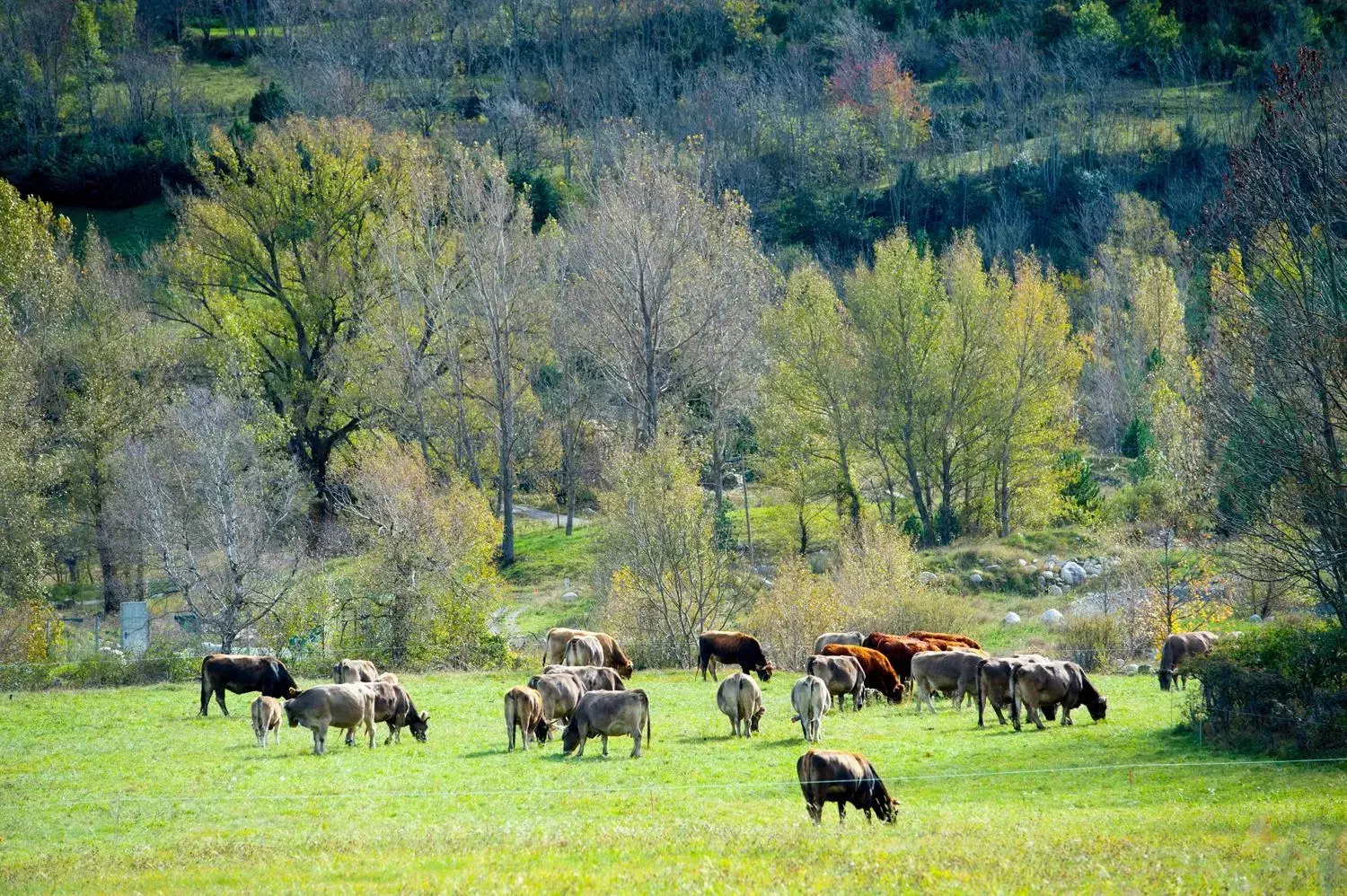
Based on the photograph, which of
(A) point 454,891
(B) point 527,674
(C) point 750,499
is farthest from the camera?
(C) point 750,499

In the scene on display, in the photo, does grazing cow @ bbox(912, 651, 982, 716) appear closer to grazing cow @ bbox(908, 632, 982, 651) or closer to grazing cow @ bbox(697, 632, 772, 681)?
grazing cow @ bbox(908, 632, 982, 651)

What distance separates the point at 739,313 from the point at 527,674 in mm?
27747

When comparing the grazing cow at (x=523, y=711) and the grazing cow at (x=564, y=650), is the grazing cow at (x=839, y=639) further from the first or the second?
the grazing cow at (x=523, y=711)

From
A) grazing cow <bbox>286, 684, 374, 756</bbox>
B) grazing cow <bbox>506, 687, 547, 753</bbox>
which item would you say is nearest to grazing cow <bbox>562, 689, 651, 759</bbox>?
grazing cow <bbox>506, 687, 547, 753</bbox>

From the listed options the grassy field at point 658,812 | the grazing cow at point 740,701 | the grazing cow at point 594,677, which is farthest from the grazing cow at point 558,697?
the grazing cow at point 740,701

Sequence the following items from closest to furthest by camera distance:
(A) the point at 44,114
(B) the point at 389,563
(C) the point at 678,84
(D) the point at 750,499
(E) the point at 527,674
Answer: (E) the point at 527,674
(B) the point at 389,563
(D) the point at 750,499
(A) the point at 44,114
(C) the point at 678,84

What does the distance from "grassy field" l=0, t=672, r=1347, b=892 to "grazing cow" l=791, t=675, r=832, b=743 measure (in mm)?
364

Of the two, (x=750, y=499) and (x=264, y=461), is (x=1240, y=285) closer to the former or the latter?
(x=264, y=461)

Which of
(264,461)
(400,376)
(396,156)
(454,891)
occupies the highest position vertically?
(396,156)

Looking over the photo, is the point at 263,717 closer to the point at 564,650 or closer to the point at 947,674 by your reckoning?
the point at 564,650

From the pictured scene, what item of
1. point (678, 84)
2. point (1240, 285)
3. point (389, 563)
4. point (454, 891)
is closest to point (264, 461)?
point (389, 563)

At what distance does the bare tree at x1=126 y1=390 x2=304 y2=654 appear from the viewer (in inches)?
1540

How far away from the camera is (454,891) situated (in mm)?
12859

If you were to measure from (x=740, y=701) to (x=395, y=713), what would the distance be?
6.91 meters
